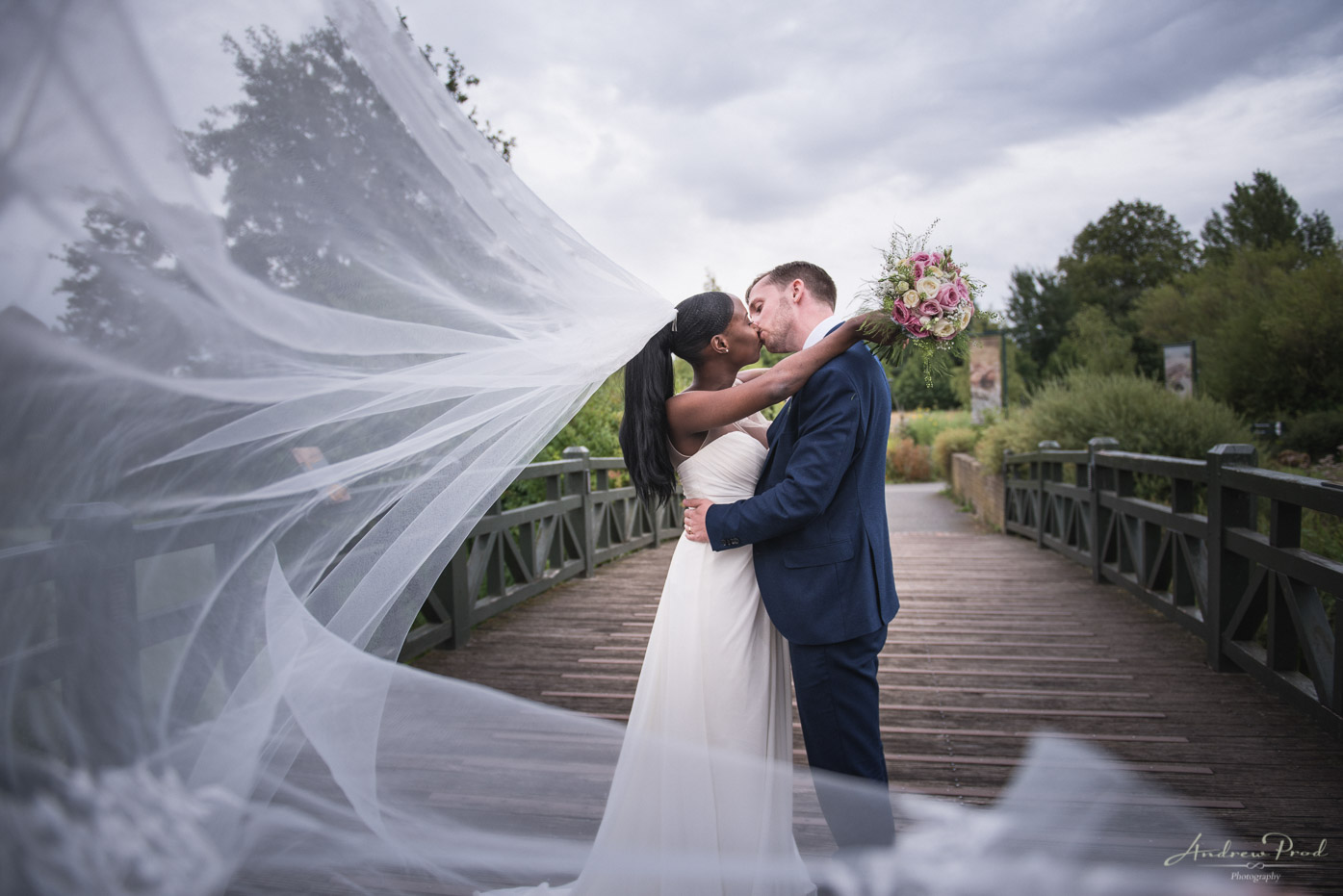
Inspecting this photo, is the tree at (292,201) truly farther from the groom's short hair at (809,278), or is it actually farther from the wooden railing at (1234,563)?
the wooden railing at (1234,563)

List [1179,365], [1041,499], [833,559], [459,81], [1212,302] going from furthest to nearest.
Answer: [1212,302]
[1179,365]
[1041,499]
[459,81]
[833,559]

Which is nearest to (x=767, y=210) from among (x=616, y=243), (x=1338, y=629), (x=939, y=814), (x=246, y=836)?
(x=616, y=243)

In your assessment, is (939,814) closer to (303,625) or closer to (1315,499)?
(303,625)

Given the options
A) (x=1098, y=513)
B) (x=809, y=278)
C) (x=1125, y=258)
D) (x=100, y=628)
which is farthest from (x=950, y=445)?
(x=1125, y=258)

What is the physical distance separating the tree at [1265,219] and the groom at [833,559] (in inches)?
1640

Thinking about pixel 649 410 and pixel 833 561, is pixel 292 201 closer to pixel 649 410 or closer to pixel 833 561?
pixel 649 410

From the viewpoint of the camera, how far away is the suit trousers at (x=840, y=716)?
2138 millimetres

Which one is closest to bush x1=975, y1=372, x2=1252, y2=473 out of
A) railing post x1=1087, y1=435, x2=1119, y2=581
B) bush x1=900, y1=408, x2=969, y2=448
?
railing post x1=1087, y1=435, x2=1119, y2=581

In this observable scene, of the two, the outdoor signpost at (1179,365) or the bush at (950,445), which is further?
the bush at (950,445)

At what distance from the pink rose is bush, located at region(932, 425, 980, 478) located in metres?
15.5

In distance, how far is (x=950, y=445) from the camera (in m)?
18.2

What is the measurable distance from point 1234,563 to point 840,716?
3375mm

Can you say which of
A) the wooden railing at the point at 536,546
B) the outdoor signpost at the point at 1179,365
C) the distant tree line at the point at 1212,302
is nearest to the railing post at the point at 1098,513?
the wooden railing at the point at 536,546

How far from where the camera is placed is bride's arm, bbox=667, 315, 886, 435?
7.00 feet
